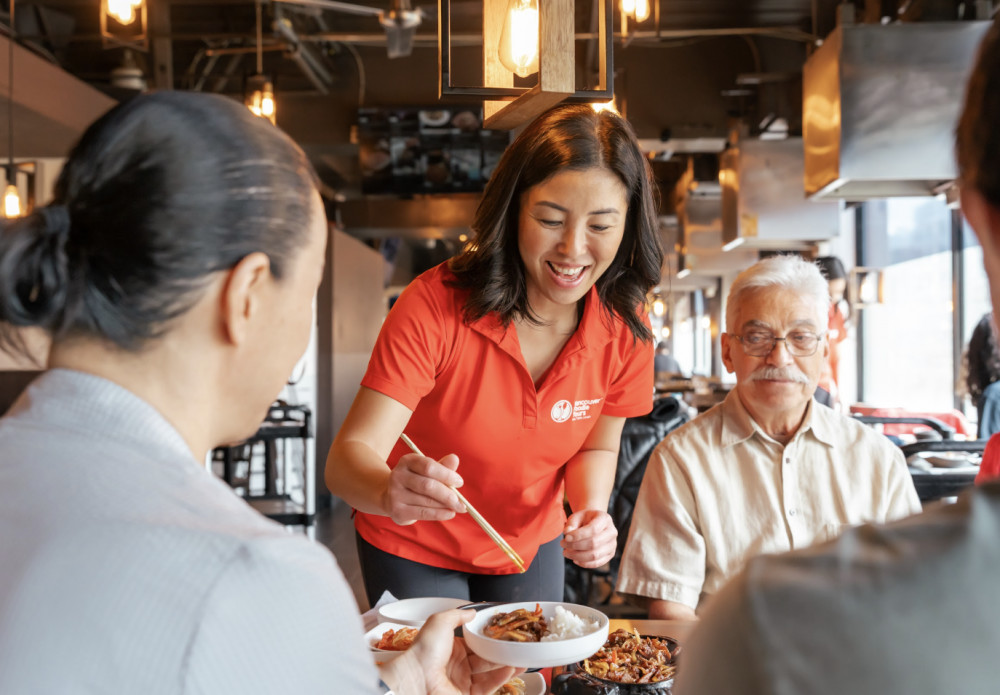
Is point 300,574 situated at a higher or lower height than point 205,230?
lower

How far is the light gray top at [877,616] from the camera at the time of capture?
49 cm

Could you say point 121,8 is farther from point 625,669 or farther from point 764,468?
point 625,669

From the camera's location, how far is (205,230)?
2.47 feet

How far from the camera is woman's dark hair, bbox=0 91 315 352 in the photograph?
29.2 inches

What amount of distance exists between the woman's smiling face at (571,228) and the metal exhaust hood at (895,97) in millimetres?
3278

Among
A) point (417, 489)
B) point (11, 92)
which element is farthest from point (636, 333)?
point (11, 92)

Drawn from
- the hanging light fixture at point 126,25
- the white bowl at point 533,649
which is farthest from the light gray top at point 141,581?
the hanging light fixture at point 126,25

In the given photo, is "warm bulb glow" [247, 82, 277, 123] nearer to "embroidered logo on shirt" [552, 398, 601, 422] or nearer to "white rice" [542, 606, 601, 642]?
"embroidered logo on shirt" [552, 398, 601, 422]

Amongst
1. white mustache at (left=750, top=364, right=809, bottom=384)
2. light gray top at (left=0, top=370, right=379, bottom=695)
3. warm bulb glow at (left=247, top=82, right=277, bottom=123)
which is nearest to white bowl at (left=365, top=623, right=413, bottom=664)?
light gray top at (left=0, top=370, right=379, bottom=695)

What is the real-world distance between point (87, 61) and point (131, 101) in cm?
870

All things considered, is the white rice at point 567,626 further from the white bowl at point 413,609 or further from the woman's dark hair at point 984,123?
the woman's dark hair at point 984,123

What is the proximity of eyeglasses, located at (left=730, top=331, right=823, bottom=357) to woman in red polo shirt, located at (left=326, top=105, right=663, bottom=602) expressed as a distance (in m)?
0.27

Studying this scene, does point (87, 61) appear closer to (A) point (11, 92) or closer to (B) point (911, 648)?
(A) point (11, 92)

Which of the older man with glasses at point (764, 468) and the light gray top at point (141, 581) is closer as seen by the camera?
the light gray top at point (141, 581)
